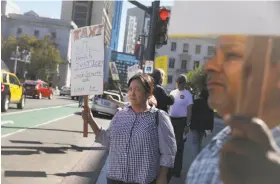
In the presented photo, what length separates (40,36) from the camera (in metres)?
75.6

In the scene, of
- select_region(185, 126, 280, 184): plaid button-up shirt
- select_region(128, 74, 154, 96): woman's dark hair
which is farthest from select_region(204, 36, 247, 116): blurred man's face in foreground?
→ select_region(128, 74, 154, 96): woman's dark hair

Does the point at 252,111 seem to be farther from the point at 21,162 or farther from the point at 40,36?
the point at 40,36

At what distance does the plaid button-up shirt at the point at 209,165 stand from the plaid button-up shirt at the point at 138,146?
72.4 inches

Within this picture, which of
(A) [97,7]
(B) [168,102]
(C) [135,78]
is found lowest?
(B) [168,102]

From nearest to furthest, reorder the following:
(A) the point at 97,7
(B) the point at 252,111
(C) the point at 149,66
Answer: (B) the point at 252,111 < (C) the point at 149,66 < (A) the point at 97,7

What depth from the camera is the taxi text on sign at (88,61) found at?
3.57 m

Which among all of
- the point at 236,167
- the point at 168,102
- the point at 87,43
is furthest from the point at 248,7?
the point at 168,102

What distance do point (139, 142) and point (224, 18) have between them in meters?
2.25

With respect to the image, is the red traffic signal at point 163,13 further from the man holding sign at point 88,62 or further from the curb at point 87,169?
the man holding sign at point 88,62

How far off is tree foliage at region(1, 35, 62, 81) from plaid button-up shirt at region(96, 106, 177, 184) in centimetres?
5817

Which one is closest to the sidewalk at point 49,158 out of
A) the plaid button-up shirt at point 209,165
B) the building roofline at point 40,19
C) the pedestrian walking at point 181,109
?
the pedestrian walking at point 181,109

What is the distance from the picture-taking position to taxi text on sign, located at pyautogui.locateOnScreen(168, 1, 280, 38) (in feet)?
2.97

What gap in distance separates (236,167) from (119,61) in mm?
56141

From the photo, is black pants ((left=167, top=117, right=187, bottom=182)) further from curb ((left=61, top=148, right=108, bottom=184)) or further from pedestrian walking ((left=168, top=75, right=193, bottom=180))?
curb ((left=61, top=148, right=108, bottom=184))
